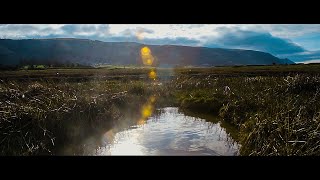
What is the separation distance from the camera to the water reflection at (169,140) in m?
10.3

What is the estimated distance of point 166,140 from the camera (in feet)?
38.2

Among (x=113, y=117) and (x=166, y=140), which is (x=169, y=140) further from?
(x=113, y=117)

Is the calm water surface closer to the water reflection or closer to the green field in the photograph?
the water reflection

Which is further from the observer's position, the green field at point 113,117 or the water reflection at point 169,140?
the water reflection at point 169,140

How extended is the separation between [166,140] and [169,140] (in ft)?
0.38

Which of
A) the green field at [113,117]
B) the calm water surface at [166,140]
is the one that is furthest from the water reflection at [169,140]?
the green field at [113,117]

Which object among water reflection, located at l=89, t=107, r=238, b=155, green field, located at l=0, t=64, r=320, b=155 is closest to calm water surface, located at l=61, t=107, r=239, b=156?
water reflection, located at l=89, t=107, r=238, b=155

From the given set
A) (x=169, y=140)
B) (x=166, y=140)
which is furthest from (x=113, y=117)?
(x=169, y=140)

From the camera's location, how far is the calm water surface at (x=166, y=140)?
33.9 feet

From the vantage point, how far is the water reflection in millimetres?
10344

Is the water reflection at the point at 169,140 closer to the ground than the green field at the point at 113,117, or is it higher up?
closer to the ground

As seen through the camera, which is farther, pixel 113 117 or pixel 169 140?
pixel 113 117

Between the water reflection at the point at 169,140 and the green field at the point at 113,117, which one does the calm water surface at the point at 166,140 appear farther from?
the green field at the point at 113,117
